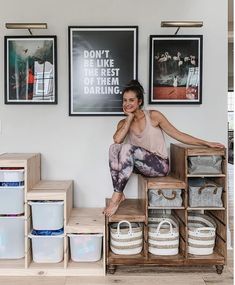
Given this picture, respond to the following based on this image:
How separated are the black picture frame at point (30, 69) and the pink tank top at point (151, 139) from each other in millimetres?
826

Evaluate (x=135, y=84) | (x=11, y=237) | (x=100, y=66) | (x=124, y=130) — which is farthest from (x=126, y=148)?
(x=11, y=237)

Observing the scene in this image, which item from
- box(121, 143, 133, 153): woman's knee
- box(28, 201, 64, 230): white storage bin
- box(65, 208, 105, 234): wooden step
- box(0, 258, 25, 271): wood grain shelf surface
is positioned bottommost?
box(0, 258, 25, 271): wood grain shelf surface

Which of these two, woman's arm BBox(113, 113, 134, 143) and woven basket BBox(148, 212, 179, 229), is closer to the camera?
woven basket BBox(148, 212, 179, 229)

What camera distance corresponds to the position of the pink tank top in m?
Answer: 2.76

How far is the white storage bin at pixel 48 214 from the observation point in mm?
2562

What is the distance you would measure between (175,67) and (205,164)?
0.95 metres

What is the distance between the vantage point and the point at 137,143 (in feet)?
9.21

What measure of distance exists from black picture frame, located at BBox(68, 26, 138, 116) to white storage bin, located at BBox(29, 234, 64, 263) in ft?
3.50

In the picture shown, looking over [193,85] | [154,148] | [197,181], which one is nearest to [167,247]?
[197,181]

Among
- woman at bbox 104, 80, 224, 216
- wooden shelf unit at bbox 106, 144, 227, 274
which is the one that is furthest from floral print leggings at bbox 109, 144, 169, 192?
wooden shelf unit at bbox 106, 144, 227, 274

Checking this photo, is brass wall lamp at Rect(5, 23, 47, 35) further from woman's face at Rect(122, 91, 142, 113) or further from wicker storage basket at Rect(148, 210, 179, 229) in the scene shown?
wicker storage basket at Rect(148, 210, 179, 229)

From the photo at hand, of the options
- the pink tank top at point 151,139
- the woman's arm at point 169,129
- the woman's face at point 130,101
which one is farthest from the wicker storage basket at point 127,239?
the woman's face at point 130,101

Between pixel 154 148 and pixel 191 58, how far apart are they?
0.87 metres

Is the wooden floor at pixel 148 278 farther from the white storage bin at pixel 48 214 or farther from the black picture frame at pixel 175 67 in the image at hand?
the black picture frame at pixel 175 67
